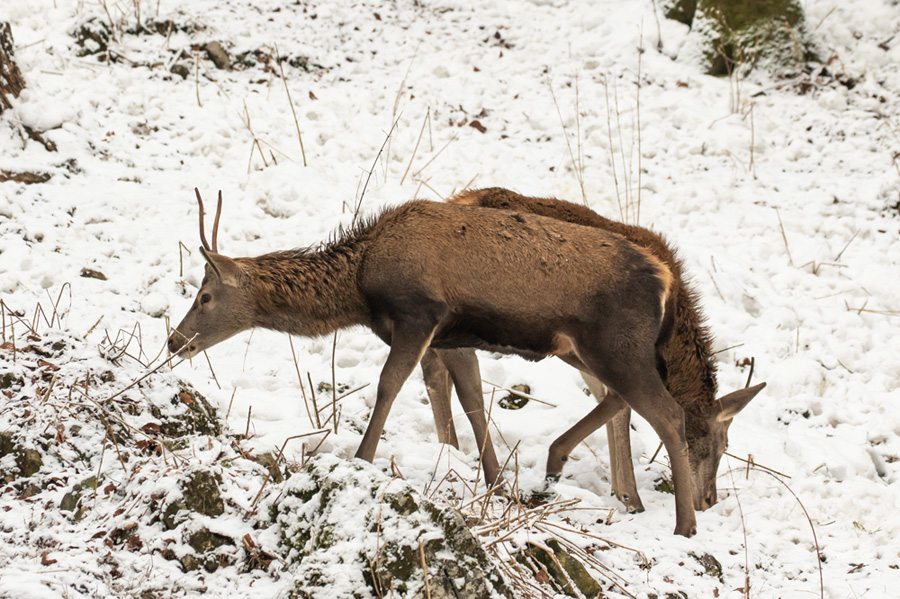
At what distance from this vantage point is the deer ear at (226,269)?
5598 mm

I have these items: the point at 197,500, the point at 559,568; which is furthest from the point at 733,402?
the point at 197,500

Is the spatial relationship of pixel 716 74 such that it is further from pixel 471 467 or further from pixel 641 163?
pixel 471 467

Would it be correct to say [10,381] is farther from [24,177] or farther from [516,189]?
[516,189]

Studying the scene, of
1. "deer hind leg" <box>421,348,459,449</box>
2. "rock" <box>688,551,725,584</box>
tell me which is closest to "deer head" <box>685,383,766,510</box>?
"rock" <box>688,551,725,584</box>

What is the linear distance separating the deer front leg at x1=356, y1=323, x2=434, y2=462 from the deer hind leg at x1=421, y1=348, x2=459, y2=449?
1.03m

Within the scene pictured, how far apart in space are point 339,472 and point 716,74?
10.6 meters

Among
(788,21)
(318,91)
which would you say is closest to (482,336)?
(318,91)

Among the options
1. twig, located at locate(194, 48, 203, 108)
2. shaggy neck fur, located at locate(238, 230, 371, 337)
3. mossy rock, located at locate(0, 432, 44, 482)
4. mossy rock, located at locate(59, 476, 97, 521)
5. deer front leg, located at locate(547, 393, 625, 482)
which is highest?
twig, located at locate(194, 48, 203, 108)

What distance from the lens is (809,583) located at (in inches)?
197

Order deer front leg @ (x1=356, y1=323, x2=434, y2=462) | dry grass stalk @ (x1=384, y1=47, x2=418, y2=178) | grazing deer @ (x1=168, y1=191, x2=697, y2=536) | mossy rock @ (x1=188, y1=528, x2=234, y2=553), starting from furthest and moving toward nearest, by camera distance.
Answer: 1. dry grass stalk @ (x1=384, y1=47, x2=418, y2=178)
2. grazing deer @ (x1=168, y1=191, x2=697, y2=536)
3. deer front leg @ (x1=356, y1=323, x2=434, y2=462)
4. mossy rock @ (x1=188, y1=528, x2=234, y2=553)

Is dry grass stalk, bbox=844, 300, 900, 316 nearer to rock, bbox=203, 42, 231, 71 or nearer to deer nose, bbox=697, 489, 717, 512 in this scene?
deer nose, bbox=697, 489, 717, 512

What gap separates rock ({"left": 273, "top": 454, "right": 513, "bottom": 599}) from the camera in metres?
3.50

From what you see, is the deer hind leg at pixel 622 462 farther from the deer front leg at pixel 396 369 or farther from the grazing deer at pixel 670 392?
the deer front leg at pixel 396 369

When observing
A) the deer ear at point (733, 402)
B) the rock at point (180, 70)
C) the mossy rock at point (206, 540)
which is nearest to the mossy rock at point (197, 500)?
the mossy rock at point (206, 540)
